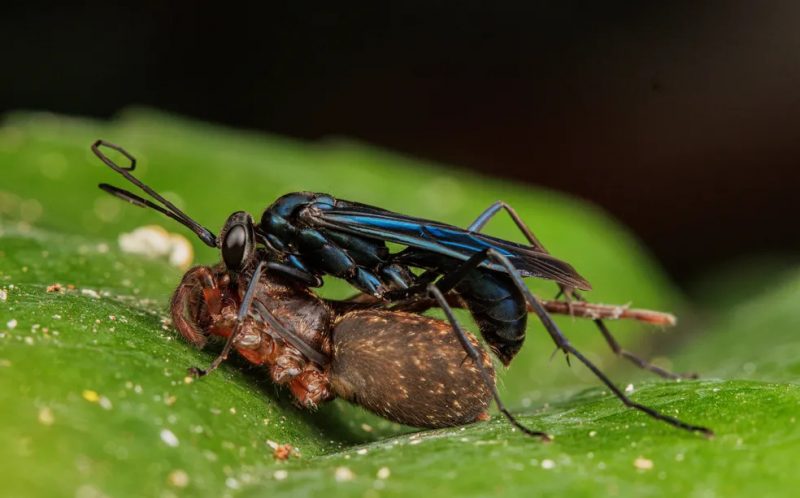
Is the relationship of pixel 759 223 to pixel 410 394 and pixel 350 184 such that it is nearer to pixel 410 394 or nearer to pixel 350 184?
pixel 350 184

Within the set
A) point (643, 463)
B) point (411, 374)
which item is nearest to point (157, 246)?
point (411, 374)

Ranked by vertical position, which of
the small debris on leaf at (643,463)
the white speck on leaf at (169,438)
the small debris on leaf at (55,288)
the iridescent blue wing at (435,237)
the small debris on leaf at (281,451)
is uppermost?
the iridescent blue wing at (435,237)

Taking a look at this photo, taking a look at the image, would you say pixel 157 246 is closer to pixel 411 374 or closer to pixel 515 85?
pixel 411 374

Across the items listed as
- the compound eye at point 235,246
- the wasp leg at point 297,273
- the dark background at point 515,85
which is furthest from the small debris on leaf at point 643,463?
the dark background at point 515,85

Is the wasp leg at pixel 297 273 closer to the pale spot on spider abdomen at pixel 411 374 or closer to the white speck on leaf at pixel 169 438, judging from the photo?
the pale spot on spider abdomen at pixel 411 374

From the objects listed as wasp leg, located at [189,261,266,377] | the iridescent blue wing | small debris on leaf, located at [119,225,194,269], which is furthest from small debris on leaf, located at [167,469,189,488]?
small debris on leaf, located at [119,225,194,269]

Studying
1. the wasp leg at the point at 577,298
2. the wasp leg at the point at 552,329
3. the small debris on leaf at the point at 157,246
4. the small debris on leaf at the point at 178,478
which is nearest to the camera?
the small debris on leaf at the point at 178,478

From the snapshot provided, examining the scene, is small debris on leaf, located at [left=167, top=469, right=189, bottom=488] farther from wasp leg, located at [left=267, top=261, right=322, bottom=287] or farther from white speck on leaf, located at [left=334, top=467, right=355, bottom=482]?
wasp leg, located at [left=267, top=261, right=322, bottom=287]

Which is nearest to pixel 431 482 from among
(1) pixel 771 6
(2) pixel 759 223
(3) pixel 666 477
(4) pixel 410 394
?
(3) pixel 666 477
